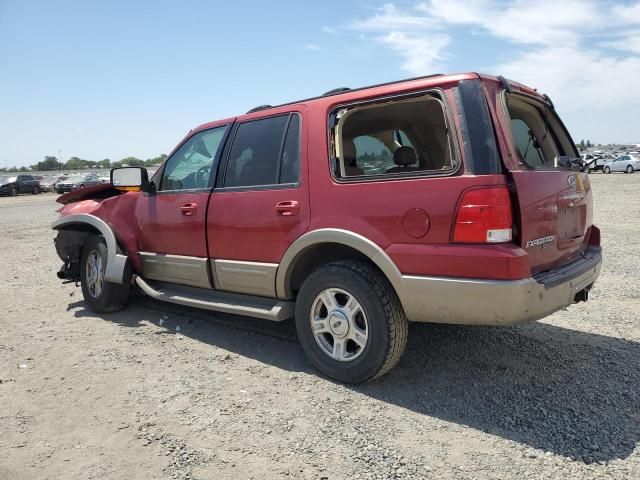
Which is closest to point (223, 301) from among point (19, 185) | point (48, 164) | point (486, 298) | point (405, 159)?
point (405, 159)

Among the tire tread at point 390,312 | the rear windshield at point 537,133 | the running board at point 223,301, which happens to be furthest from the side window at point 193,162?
the rear windshield at point 537,133

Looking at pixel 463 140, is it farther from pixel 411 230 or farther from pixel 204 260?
pixel 204 260

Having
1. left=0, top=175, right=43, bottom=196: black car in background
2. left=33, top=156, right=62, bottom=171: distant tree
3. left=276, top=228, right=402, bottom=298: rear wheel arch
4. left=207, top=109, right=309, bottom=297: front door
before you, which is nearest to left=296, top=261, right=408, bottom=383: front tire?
left=276, top=228, right=402, bottom=298: rear wheel arch

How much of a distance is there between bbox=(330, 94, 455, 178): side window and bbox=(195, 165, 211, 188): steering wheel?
4.67ft

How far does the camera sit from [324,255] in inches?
150

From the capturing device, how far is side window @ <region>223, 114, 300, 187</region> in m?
3.91

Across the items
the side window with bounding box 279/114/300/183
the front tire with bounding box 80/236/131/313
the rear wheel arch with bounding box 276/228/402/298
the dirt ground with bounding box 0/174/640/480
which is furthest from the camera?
the front tire with bounding box 80/236/131/313

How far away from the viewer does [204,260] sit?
444cm

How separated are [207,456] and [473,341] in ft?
8.19

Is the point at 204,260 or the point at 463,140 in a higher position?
the point at 463,140

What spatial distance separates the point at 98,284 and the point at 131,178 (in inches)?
52.7

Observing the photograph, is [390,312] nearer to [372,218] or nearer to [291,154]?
[372,218]

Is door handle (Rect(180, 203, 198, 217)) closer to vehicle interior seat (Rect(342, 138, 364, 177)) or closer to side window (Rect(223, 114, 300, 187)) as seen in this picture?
side window (Rect(223, 114, 300, 187))

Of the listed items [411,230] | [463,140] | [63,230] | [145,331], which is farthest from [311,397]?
[63,230]
